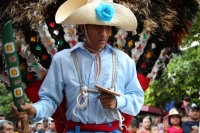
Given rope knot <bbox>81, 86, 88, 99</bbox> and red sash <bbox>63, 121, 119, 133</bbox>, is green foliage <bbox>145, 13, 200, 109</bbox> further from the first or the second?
rope knot <bbox>81, 86, 88, 99</bbox>

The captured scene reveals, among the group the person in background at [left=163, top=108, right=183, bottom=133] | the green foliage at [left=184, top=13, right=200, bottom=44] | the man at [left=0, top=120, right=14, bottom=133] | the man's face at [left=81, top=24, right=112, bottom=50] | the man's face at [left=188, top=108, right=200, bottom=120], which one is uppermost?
the man's face at [left=81, top=24, right=112, bottom=50]

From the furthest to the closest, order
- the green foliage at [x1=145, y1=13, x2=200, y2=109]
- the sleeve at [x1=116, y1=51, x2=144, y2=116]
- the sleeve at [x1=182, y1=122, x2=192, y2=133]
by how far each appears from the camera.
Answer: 1. the green foliage at [x1=145, y1=13, x2=200, y2=109]
2. the sleeve at [x1=182, y1=122, x2=192, y2=133]
3. the sleeve at [x1=116, y1=51, x2=144, y2=116]

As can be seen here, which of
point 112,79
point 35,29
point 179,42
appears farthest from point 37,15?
point 179,42

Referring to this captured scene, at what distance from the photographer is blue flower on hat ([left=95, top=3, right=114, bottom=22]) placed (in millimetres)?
3962

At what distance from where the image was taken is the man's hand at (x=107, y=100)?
12.5 feet

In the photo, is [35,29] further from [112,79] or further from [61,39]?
[112,79]

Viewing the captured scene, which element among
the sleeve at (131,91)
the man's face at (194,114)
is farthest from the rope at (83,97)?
the man's face at (194,114)

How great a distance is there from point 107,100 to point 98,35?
0.56 meters

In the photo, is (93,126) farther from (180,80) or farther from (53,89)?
(180,80)

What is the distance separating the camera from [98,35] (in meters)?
4.02

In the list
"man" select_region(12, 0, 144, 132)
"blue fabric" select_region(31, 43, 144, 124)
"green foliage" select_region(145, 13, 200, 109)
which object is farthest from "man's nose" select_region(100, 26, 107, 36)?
"green foliage" select_region(145, 13, 200, 109)

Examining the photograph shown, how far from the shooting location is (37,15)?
4531mm

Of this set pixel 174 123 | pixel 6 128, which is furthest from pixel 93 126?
pixel 174 123

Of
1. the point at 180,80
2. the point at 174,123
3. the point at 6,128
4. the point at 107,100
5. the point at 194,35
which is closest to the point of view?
the point at 107,100
